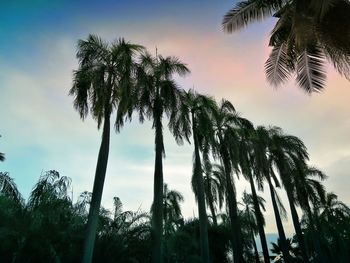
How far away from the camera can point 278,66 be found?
13555 mm

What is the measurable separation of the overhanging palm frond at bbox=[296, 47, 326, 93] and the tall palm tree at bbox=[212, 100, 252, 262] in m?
13.4

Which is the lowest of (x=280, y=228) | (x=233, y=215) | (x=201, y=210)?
(x=201, y=210)

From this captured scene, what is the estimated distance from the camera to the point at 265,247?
2972 cm

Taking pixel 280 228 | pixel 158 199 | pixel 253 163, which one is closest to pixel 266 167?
pixel 253 163

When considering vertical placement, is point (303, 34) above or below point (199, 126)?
below

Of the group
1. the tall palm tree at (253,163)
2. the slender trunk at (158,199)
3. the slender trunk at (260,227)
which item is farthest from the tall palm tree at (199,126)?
the slender trunk at (260,227)

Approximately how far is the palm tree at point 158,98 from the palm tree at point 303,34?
7.55 metres

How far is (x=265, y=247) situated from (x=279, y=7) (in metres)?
22.9

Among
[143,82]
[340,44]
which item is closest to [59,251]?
[143,82]

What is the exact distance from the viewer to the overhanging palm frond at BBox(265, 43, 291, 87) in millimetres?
13477

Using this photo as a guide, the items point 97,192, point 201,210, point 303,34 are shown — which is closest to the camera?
point 303,34

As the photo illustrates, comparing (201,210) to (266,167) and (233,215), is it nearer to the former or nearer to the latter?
(233,215)

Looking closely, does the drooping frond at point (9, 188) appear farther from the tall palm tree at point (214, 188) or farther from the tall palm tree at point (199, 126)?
the tall palm tree at point (214, 188)

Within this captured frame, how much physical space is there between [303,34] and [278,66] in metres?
2.72
